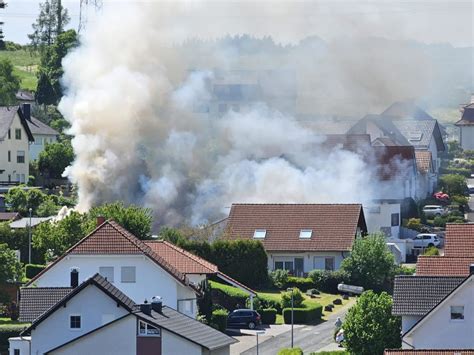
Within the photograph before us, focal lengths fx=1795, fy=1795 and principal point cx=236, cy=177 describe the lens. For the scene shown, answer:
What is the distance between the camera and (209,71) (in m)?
100

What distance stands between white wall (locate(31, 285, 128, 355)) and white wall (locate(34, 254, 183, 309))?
767cm

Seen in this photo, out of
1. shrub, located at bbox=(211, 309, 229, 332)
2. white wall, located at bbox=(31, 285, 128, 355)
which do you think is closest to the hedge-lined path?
shrub, located at bbox=(211, 309, 229, 332)

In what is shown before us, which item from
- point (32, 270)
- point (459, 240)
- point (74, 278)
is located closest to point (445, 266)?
point (459, 240)

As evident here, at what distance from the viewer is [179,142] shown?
9244 cm

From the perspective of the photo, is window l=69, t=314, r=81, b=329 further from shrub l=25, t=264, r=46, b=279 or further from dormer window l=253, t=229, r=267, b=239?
dormer window l=253, t=229, r=267, b=239

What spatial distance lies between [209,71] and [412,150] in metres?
12.6

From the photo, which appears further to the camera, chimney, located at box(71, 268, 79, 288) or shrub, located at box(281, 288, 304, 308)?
shrub, located at box(281, 288, 304, 308)

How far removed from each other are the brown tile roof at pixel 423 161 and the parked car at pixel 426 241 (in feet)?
56.8

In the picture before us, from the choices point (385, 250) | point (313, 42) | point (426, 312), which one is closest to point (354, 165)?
point (313, 42)

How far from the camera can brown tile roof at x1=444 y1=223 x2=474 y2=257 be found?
65500mm

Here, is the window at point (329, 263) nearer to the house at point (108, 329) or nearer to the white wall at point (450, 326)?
the house at point (108, 329)

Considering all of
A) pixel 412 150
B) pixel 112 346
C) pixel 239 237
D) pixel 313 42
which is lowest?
pixel 112 346

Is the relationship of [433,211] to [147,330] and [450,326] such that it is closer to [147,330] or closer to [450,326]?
[450,326]

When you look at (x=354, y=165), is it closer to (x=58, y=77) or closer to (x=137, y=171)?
Answer: (x=137, y=171)
